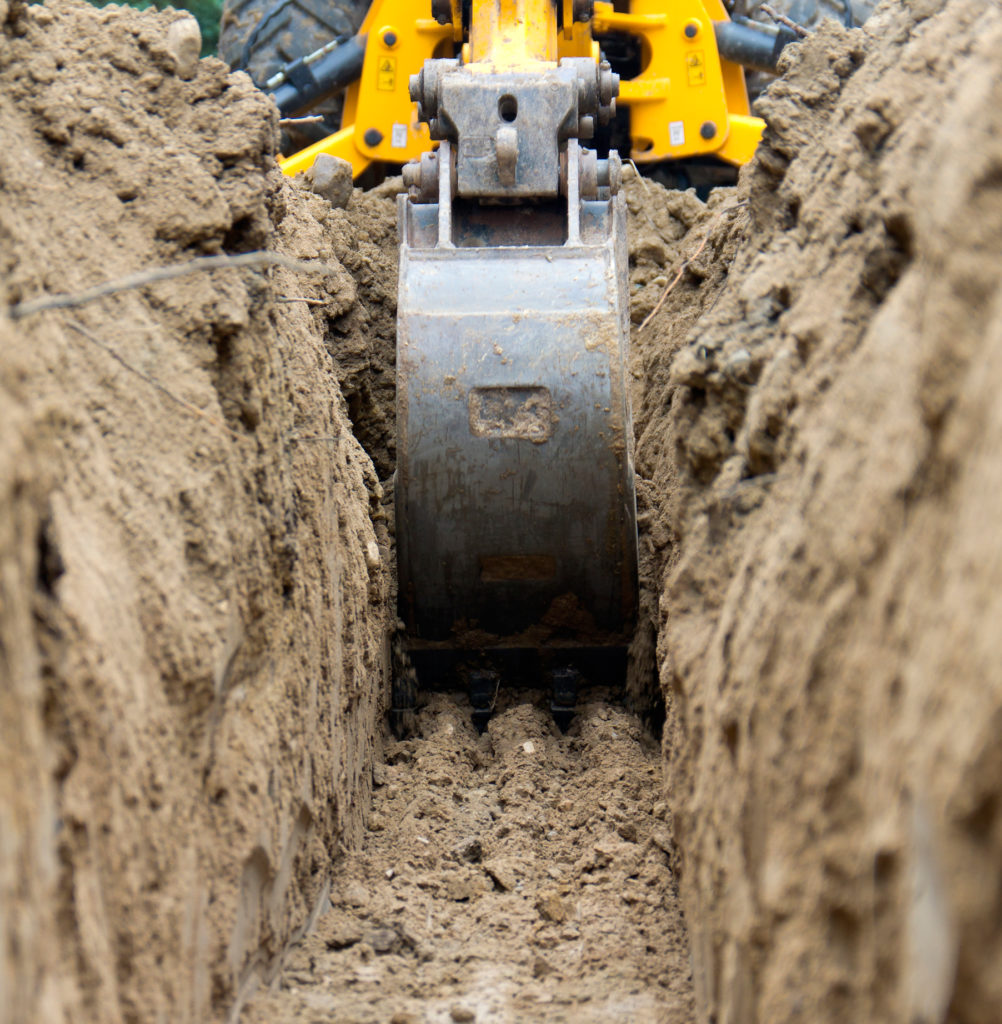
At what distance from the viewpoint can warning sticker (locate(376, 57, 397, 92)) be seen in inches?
181

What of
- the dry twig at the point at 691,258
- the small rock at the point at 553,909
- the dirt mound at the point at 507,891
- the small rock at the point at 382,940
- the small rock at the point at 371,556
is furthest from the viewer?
the dry twig at the point at 691,258

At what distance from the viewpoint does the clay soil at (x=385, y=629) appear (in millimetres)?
1169

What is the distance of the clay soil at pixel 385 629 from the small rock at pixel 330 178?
4.00 ft

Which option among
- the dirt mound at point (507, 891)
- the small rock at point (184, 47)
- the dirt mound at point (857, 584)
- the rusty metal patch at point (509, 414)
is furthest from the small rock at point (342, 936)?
the small rock at point (184, 47)

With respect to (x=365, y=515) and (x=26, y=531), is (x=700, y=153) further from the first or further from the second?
(x=26, y=531)

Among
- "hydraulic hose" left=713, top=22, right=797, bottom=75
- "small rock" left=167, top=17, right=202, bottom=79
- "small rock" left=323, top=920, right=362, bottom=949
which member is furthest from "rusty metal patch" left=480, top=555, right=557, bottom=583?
"hydraulic hose" left=713, top=22, right=797, bottom=75

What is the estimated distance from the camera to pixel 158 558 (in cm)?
168

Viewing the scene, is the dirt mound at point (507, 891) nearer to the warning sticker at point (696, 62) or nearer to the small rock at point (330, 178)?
the small rock at point (330, 178)

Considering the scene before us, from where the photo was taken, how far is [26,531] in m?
1.28

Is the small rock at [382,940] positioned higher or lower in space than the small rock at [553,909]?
higher

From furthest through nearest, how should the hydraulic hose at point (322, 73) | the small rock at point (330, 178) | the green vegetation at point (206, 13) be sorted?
the green vegetation at point (206, 13) → the hydraulic hose at point (322, 73) → the small rock at point (330, 178)

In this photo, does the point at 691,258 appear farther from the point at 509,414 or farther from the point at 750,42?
the point at 750,42

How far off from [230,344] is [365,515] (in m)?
0.99

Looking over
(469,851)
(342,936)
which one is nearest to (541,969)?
(342,936)
